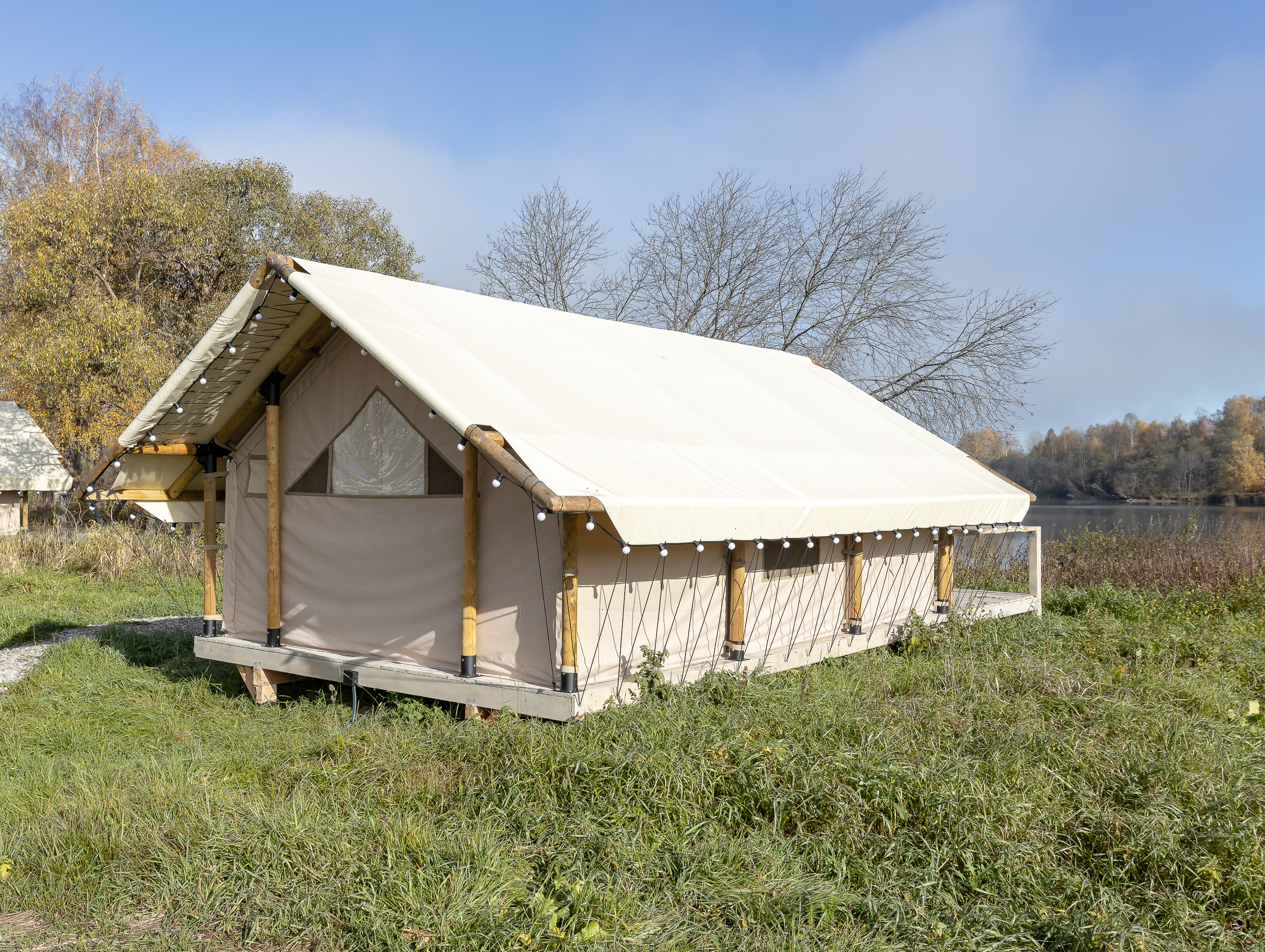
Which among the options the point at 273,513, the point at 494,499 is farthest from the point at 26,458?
the point at 494,499

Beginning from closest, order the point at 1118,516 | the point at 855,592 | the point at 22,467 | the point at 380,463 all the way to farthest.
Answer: the point at 380,463 < the point at 855,592 < the point at 22,467 < the point at 1118,516

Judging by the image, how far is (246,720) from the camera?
7.54 meters

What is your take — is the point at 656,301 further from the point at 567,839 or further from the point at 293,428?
the point at 567,839

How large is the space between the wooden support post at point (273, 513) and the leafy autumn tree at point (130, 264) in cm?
1433

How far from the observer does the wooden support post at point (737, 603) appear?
7.77m

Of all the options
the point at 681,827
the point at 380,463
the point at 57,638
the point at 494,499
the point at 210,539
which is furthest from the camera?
the point at 57,638

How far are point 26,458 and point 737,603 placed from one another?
20.3 m

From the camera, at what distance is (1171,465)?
3812 centimetres

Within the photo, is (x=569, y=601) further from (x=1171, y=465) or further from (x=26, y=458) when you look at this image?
(x=1171, y=465)

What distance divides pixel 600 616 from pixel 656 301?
17495 millimetres

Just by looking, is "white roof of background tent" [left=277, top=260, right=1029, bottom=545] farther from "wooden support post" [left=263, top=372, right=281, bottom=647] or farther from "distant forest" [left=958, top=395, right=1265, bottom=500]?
"distant forest" [left=958, top=395, right=1265, bottom=500]

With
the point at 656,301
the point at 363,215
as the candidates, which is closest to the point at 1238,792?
the point at 656,301

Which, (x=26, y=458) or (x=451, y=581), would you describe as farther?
(x=26, y=458)

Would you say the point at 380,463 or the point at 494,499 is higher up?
the point at 380,463
